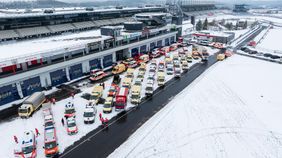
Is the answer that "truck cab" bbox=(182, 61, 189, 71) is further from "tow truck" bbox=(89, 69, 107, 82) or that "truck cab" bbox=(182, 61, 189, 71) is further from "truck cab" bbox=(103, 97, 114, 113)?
"truck cab" bbox=(103, 97, 114, 113)

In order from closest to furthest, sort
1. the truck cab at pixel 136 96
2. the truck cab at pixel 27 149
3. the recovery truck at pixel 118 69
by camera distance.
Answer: the truck cab at pixel 27 149, the truck cab at pixel 136 96, the recovery truck at pixel 118 69

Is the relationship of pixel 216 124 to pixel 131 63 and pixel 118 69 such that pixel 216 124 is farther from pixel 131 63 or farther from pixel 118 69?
pixel 131 63

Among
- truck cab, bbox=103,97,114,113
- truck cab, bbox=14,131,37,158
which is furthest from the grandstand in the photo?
truck cab, bbox=14,131,37,158

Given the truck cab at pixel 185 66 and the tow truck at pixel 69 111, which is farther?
the truck cab at pixel 185 66

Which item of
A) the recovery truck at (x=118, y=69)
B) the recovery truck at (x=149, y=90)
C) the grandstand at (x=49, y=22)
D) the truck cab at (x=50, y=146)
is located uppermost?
the grandstand at (x=49, y=22)

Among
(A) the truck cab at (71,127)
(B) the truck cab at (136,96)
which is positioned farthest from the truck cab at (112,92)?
(A) the truck cab at (71,127)

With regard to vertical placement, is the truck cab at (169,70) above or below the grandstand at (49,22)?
below

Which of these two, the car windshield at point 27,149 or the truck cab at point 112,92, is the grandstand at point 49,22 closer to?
the truck cab at point 112,92
